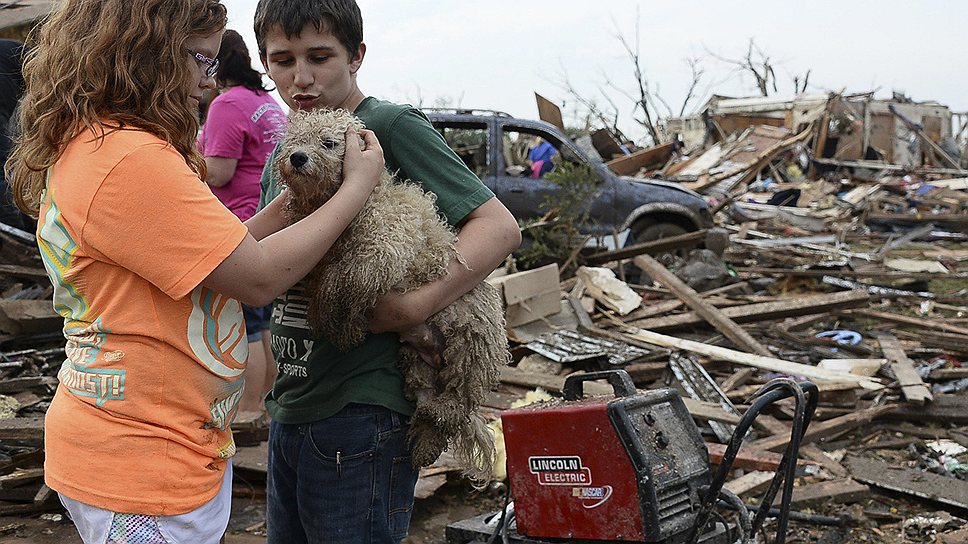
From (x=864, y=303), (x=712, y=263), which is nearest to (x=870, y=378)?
(x=864, y=303)

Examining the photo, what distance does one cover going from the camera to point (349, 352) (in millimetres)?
2102

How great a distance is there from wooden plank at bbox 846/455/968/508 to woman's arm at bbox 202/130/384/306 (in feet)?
13.9

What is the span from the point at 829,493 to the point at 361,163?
4.03 m

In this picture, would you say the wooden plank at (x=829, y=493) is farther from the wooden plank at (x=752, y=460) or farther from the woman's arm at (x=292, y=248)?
the woman's arm at (x=292, y=248)

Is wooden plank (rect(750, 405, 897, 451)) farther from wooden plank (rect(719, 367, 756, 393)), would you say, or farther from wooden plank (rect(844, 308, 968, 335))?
wooden plank (rect(844, 308, 968, 335))

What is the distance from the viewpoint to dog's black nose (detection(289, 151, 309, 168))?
2.03 m

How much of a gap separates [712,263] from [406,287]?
8.34m

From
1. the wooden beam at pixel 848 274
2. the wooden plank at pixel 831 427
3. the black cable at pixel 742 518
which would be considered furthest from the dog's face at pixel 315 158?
the wooden beam at pixel 848 274

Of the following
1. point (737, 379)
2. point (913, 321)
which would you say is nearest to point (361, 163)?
point (737, 379)

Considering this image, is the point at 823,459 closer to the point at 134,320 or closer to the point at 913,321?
the point at 913,321

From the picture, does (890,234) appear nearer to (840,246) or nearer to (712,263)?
(840,246)

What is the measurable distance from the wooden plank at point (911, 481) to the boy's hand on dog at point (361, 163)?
4203 millimetres

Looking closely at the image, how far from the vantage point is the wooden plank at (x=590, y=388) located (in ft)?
18.2

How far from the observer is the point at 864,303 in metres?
8.29
